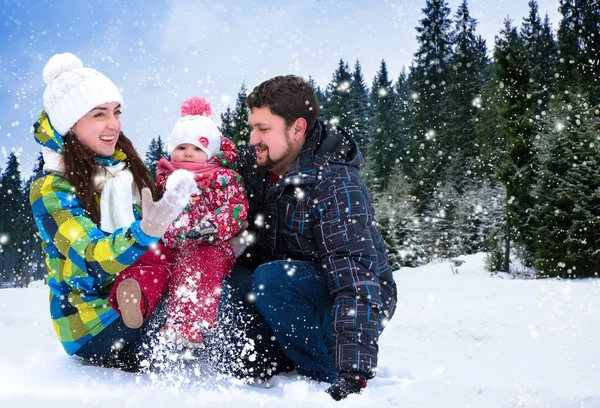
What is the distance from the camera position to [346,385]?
231 centimetres

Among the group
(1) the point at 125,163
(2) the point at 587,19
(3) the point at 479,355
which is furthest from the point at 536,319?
(2) the point at 587,19

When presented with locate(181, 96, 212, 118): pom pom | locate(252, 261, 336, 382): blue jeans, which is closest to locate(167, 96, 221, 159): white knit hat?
locate(181, 96, 212, 118): pom pom

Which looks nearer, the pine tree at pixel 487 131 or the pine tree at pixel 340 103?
A: the pine tree at pixel 487 131

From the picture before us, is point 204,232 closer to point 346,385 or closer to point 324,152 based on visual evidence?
point 324,152

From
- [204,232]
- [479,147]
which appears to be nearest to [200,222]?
[204,232]

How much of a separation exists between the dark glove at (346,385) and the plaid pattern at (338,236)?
3 centimetres

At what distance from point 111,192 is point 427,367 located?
248 cm

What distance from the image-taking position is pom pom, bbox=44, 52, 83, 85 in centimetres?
280

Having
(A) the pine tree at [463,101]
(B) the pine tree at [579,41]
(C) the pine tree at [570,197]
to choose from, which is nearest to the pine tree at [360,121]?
(A) the pine tree at [463,101]

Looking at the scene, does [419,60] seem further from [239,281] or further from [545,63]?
[239,281]

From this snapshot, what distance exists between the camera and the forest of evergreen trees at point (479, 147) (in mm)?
13836

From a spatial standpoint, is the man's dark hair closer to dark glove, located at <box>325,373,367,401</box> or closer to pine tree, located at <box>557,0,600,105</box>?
dark glove, located at <box>325,373,367,401</box>

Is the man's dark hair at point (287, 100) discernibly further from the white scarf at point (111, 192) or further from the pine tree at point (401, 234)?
the pine tree at point (401, 234)

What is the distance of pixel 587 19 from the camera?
3712cm
